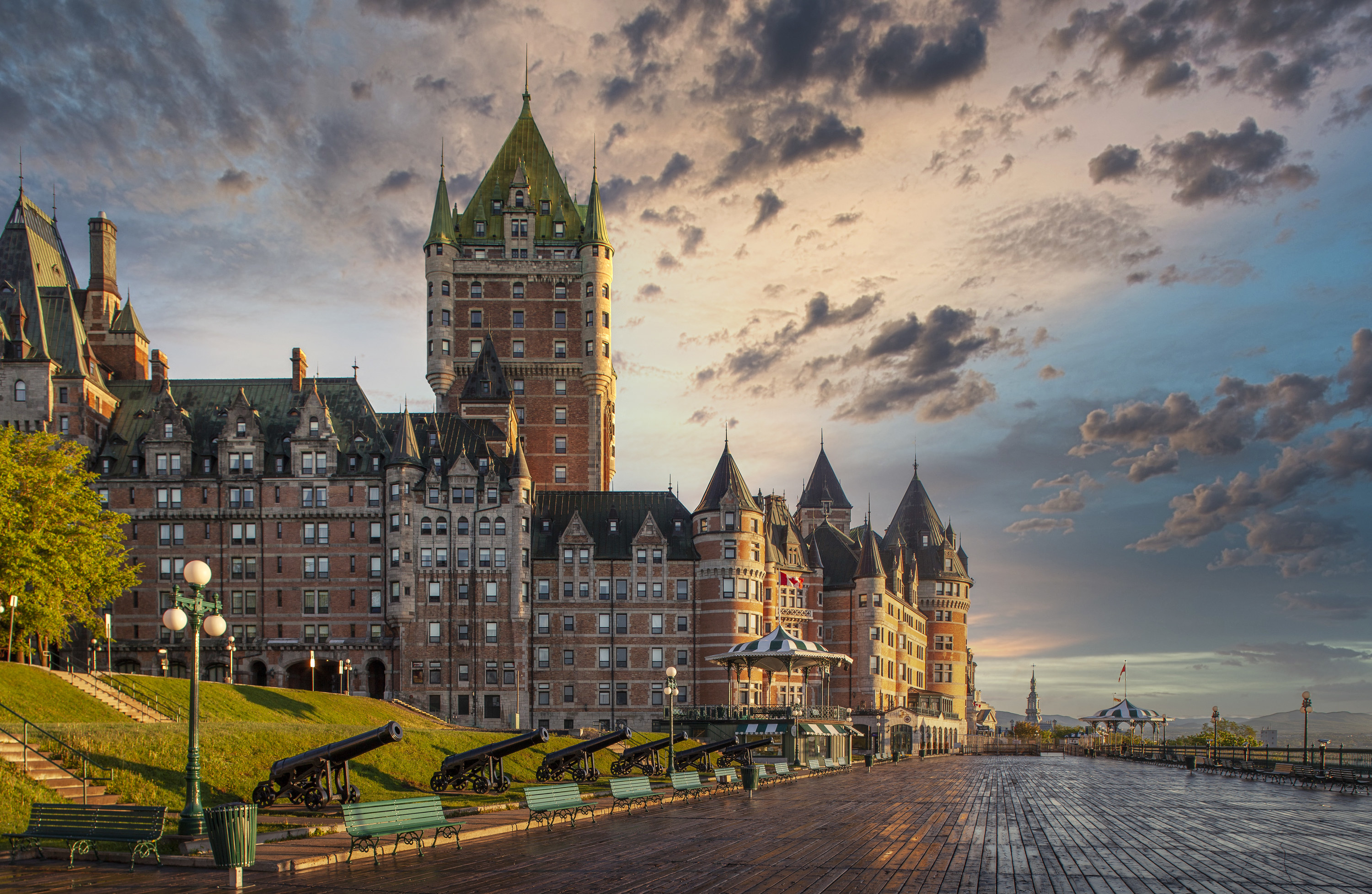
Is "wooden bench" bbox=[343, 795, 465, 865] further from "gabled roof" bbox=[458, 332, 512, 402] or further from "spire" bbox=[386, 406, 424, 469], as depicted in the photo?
"gabled roof" bbox=[458, 332, 512, 402]

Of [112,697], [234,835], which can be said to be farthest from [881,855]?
[112,697]

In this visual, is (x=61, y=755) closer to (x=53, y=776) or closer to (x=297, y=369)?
(x=53, y=776)

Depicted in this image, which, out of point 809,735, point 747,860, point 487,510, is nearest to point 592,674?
point 487,510

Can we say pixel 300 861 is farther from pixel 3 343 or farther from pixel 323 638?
pixel 3 343

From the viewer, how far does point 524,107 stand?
11375 cm

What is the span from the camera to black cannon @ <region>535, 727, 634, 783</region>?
36.4m

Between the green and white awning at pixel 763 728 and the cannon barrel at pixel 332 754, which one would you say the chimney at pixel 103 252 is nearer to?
the green and white awning at pixel 763 728

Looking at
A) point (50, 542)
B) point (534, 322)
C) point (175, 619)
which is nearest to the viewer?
point (175, 619)

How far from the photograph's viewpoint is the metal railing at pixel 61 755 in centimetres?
2750

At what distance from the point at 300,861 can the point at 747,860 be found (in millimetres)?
8209

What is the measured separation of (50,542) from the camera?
55750 millimetres

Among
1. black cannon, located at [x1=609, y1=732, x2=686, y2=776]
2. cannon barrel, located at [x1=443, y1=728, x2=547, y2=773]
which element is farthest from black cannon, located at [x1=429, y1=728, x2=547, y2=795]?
black cannon, located at [x1=609, y1=732, x2=686, y2=776]

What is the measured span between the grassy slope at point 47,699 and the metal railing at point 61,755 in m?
9.59

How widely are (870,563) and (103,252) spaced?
247 ft
